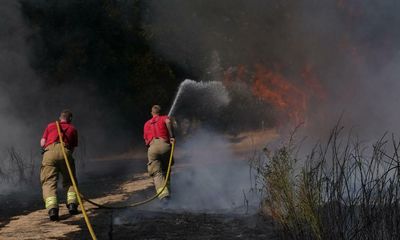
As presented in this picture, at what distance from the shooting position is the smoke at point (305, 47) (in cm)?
1609

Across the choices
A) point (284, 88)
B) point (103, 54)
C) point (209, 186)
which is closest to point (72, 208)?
point (209, 186)

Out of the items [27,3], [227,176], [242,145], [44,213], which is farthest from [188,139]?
[44,213]

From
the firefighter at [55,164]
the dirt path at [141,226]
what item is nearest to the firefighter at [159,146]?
the dirt path at [141,226]

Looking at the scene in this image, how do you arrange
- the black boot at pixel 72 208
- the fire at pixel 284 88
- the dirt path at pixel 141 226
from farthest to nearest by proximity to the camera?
the fire at pixel 284 88
the black boot at pixel 72 208
the dirt path at pixel 141 226

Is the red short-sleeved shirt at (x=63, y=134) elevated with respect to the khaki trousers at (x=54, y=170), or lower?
elevated

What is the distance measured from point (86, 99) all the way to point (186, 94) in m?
5.82

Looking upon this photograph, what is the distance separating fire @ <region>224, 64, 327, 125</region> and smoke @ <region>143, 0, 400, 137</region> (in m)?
0.07

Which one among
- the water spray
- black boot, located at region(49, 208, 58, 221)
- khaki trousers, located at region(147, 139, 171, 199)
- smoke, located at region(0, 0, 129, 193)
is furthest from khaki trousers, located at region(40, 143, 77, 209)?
the water spray

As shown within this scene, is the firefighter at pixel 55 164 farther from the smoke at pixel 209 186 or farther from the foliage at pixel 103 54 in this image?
the foliage at pixel 103 54

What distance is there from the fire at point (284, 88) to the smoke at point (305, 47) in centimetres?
7

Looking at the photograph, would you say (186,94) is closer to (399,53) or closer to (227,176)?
(399,53)

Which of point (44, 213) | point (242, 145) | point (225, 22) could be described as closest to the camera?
point (44, 213)

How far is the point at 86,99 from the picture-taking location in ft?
58.3

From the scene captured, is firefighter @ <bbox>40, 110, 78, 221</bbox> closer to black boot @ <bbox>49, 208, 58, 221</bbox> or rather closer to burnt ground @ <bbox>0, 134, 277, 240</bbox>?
black boot @ <bbox>49, 208, 58, 221</bbox>
